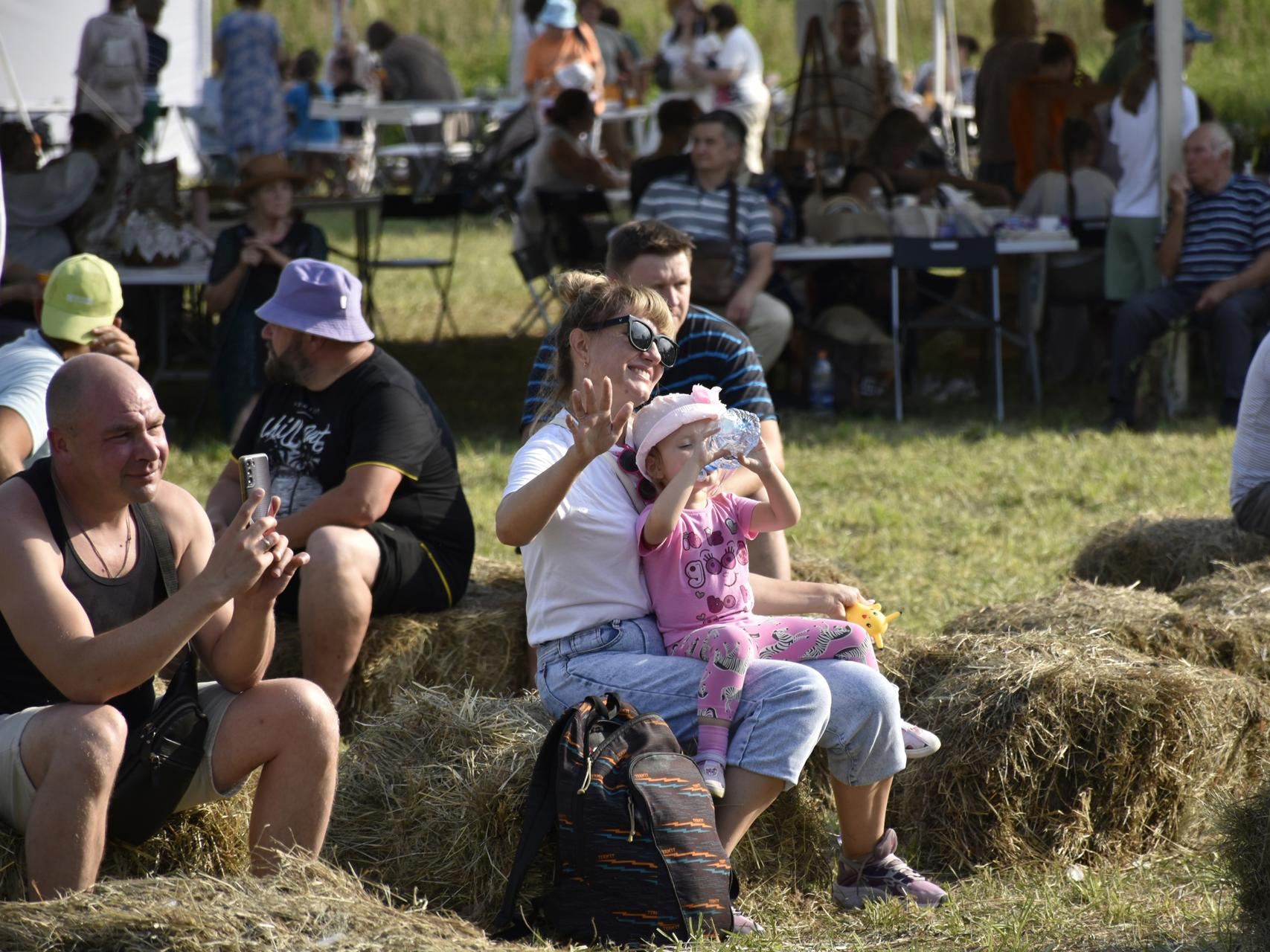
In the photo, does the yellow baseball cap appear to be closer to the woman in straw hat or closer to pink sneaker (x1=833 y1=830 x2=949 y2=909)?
pink sneaker (x1=833 y1=830 x2=949 y2=909)

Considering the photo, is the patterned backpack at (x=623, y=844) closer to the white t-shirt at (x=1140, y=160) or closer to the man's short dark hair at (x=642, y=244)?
the man's short dark hair at (x=642, y=244)

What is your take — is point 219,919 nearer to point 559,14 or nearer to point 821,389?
point 821,389

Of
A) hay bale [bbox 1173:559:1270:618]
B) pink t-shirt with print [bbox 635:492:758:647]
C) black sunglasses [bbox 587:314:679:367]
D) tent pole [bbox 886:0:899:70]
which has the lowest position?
hay bale [bbox 1173:559:1270:618]

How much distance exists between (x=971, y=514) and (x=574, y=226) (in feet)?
13.0

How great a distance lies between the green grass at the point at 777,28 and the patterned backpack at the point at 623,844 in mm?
17815

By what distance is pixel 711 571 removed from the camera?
11.0ft

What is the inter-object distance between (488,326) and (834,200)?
401 centimetres

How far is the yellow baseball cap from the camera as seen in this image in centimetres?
452

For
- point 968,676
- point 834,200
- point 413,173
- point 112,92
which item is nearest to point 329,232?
point 413,173

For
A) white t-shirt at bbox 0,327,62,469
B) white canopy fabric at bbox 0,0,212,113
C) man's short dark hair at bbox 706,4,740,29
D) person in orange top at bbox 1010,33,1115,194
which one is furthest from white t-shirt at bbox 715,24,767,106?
white t-shirt at bbox 0,327,62,469

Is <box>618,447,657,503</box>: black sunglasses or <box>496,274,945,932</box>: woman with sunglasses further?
<box>618,447,657,503</box>: black sunglasses

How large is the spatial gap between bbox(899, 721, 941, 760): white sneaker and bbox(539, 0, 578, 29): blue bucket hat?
1115cm

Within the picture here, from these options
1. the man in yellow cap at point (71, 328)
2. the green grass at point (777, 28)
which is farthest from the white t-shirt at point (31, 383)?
the green grass at point (777, 28)

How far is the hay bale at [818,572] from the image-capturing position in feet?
16.0
